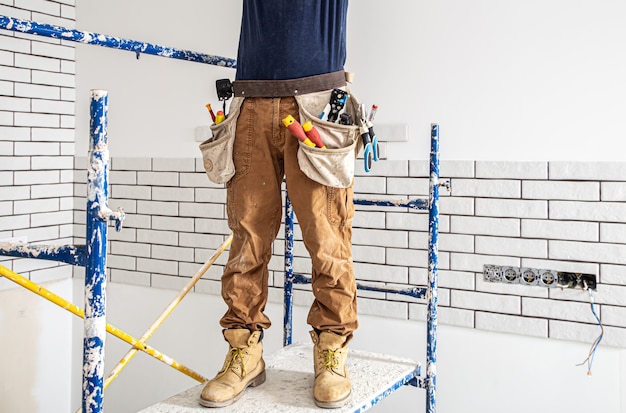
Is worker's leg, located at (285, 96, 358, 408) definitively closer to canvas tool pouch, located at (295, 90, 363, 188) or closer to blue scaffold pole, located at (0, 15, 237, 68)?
canvas tool pouch, located at (295, 90, 363, 188)

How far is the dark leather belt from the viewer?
5.75 feet

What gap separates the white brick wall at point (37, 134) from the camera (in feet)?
10.1

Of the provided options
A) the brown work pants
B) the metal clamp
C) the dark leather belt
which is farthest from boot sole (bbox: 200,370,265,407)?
the dark leather belt

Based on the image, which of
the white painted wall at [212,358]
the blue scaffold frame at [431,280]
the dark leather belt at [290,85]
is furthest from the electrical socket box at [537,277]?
the dark leather belt at [290,85]

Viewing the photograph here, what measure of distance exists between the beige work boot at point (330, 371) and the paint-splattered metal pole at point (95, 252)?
674 mm

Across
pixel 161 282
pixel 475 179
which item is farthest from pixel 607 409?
pixel 161 282

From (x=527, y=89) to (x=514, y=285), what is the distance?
2.35 ft

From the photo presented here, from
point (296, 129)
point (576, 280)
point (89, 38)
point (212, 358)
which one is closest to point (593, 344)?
point (576, 280)

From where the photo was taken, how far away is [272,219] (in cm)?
186

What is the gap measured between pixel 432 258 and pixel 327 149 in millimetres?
665

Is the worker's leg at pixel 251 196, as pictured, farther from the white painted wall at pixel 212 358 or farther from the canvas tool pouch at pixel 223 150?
the white painted wall at pixel 212 358

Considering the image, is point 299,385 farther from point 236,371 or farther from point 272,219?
point 272,219

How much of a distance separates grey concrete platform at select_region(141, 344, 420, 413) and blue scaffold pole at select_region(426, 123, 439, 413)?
0.21 ft

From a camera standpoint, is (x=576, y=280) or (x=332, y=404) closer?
(x=332, y=404)
